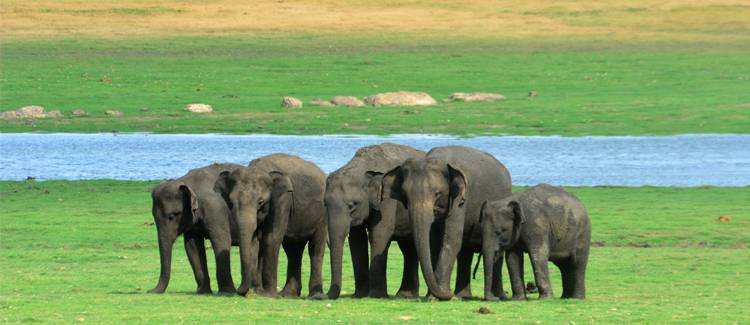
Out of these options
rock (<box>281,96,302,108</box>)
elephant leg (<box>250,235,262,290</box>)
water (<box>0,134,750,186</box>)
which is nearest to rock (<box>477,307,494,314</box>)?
elephant leg (<box>250,235,262,290</box>)

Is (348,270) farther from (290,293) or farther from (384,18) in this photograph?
(384,18)

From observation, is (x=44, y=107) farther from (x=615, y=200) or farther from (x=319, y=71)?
(x=615, y=200)

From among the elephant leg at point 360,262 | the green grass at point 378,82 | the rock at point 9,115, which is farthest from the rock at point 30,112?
the elephant leg at point 360,262

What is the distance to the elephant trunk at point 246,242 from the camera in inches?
665

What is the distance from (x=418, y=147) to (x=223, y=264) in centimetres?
2133

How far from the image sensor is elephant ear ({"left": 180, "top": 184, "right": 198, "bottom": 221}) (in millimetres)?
17438

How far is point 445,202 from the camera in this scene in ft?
55.3

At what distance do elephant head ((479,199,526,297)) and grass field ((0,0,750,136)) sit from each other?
86.7 ft

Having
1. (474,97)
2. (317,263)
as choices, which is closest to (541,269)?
(317,263)

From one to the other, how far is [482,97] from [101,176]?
66.4ft

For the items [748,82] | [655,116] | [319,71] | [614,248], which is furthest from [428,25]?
[614,248]

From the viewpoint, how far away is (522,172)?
34469 mm

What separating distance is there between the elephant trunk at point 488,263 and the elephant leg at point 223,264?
9.01 feet

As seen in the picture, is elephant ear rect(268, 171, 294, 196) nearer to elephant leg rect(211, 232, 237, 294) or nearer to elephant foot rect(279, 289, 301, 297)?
elephant leg rect(211, 232, 237, 294)
